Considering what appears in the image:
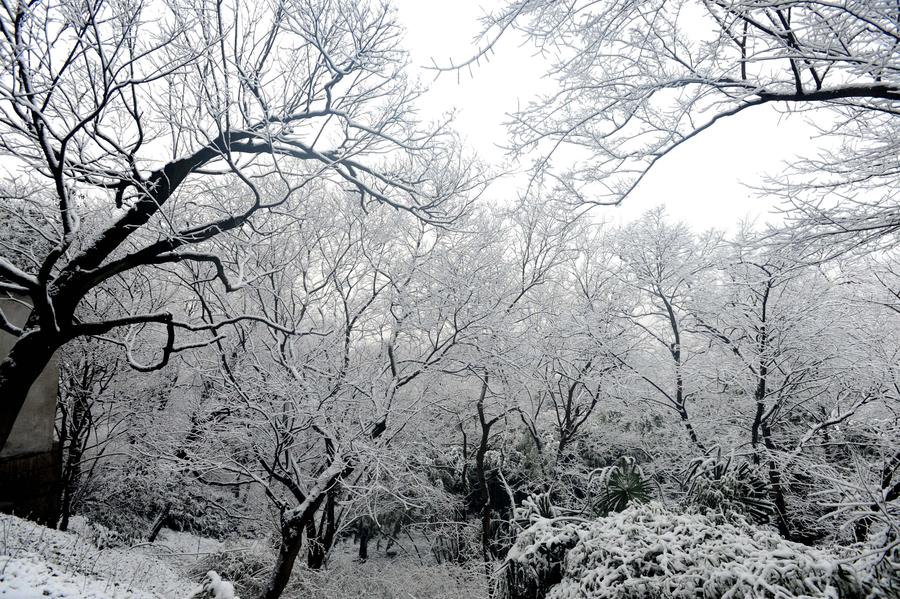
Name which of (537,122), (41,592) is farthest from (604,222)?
(41,592)

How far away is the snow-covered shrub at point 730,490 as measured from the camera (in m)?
5.96

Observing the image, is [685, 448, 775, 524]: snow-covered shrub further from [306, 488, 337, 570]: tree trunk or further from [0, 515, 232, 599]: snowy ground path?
[306, 488, 337, 570]: tree trunk

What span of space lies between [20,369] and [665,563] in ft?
21.1

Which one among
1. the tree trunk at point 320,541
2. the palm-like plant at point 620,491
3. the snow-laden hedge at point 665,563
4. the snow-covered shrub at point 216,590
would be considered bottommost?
the tree trunk at point 320,541

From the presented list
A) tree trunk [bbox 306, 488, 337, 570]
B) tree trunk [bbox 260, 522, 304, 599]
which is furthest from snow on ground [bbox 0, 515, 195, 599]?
tree trunk [bbox 306, 488, 337, 570]

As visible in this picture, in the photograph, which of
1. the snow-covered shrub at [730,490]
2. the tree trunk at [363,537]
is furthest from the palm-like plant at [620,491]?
the tree trunk at [363,537]

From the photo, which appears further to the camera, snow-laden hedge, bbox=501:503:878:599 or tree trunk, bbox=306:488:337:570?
tree trunk, bbox=306:488:337:570

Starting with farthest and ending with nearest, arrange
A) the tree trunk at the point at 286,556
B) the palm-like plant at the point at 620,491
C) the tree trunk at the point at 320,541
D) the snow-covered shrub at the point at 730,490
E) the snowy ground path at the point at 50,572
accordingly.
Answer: the tree trunk at the point at 320,541
the tree trunk at the point at 286,556
the palm-like plant at the point at 620,491
the snow-covered shrub at the point at 730,490
the snowy ground path at the point at 50,572

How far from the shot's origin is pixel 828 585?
131 inches

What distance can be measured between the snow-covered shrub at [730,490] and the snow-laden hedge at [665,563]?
4.92ft

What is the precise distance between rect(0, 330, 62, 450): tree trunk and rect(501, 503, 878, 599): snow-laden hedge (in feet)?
17.9

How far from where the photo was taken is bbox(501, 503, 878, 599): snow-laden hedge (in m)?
3.46

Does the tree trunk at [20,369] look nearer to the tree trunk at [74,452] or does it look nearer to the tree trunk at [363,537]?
the tree trunk at [74,452]

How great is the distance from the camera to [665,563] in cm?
395
